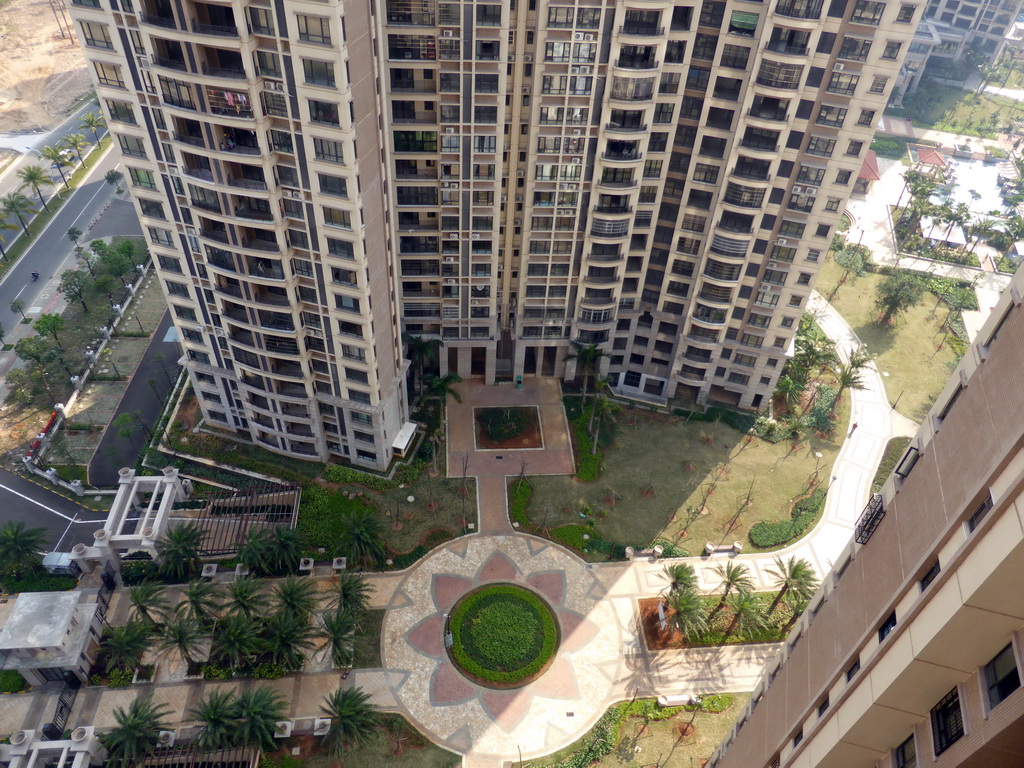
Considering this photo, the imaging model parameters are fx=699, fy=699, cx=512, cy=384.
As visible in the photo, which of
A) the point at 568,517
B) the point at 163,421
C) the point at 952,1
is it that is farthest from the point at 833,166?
the point at 952,1

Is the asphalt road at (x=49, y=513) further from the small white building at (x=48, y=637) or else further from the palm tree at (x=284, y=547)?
the palm tree at (x=284, y=547)

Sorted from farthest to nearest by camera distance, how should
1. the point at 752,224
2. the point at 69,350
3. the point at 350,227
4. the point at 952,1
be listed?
the point at 952,1
the point at 69,350
the point at 752,224
the point at 350,227

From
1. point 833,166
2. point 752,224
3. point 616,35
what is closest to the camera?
point 616,35

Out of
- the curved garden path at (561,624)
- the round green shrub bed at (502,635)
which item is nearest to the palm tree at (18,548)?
the curved garden path at (561,624)

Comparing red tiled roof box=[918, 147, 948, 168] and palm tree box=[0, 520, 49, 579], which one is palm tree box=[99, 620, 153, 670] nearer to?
palm tree box=[0, 520, 49, 579]

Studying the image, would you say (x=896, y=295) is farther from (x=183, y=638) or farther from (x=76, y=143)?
(x=76, y=143)

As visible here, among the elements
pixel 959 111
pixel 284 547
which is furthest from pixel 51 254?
pixel 959 111

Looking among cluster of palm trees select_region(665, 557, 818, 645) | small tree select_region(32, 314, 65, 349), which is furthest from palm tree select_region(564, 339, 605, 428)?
small tree select_region(32, 314, 65, 349)

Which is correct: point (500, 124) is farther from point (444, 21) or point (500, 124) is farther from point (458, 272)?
point (458, 272)
